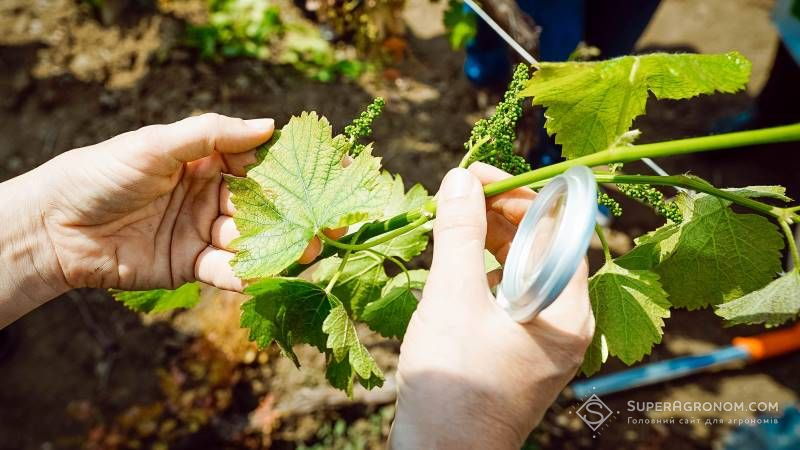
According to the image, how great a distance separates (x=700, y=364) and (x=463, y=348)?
8.44ft

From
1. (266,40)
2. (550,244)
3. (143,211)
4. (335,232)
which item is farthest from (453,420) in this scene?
(266,40)

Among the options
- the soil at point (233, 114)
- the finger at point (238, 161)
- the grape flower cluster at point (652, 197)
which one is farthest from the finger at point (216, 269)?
the soil at point (233, 114)

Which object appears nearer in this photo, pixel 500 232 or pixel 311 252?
pixel 311 252

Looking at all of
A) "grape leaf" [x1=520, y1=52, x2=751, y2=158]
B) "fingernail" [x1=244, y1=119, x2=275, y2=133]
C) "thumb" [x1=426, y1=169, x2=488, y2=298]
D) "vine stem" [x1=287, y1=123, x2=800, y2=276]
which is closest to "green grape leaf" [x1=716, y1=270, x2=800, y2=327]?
"vine stem" [x1=287, y1=123, x2=800, y2=276]

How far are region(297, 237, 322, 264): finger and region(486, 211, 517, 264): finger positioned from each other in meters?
0.52

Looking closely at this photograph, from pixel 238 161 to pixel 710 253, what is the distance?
3.90 feet

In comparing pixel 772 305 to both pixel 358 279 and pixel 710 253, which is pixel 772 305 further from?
pixel 358 279

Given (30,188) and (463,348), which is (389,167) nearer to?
(30,188)

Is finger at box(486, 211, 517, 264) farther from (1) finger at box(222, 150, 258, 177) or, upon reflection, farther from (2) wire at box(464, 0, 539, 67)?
(1) finger at box(222, 150, 258, 177)

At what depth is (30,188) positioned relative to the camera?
178 cm

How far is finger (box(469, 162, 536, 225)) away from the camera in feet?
5.00

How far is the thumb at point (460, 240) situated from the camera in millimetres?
1204

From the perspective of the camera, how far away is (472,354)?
3.86 ft

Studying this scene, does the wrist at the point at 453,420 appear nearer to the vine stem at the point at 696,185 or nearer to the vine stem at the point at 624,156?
the vine stem at the point at 624,156
